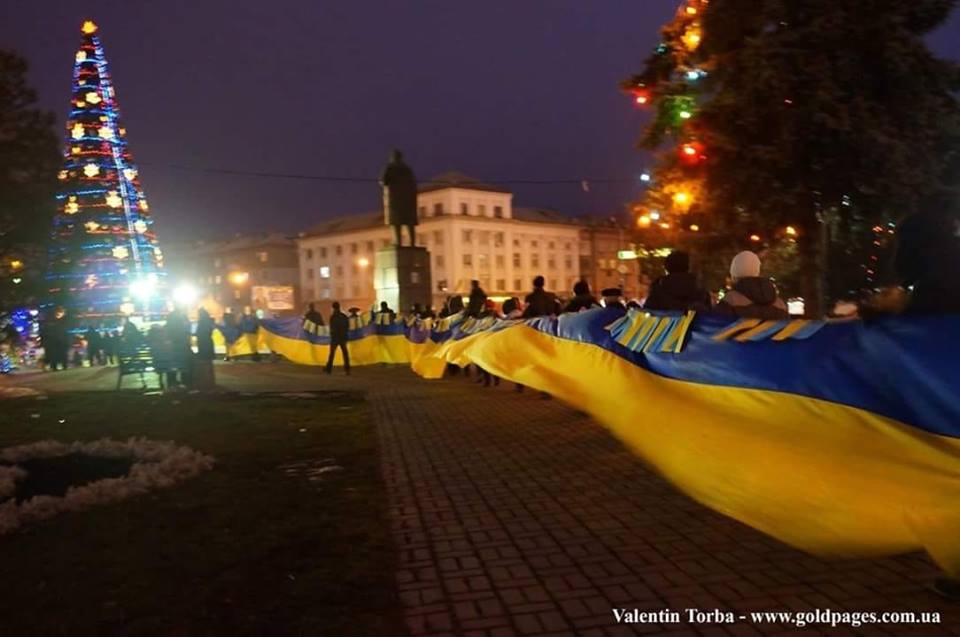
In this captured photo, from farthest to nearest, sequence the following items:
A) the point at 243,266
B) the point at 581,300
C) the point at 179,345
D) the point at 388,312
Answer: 1. the point at 243,266
2. the point at 388,312
3. the point at 179,345
4. the point at 581,300

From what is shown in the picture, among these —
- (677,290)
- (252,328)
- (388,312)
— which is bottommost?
(252,328)

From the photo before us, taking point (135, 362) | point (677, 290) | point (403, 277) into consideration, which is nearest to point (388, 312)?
point (403, 277)

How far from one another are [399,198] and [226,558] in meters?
23.0

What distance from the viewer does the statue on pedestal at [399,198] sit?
27328 millimetres

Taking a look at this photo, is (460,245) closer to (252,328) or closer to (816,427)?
(252,328)

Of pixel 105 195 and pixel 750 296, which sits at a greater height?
pixel 105 195

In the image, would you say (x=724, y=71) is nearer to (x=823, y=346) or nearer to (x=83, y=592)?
(x=823, y=346)

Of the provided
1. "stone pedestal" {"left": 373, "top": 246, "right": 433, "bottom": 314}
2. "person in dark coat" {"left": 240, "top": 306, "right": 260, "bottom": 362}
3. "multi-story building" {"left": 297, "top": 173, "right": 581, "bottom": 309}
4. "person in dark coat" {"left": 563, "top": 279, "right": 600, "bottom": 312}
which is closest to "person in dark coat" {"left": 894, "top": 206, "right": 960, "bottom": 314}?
"person in dark coat" {"left": 563, "top": 279, "right": 600, "bottom": 312}

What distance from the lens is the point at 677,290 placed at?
8.08 m

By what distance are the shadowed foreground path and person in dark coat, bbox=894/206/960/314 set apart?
4.94 ft

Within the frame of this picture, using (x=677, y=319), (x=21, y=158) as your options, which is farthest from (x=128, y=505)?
(x=21, y=158)

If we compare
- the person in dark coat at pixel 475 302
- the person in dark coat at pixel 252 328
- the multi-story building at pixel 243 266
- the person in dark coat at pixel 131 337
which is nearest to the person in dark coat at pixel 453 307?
the person in dark coat at pixel 475 302

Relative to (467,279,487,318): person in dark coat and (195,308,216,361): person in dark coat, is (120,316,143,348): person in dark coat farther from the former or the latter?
(467,279,487,318): person in dark coat

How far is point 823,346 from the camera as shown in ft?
14.0
